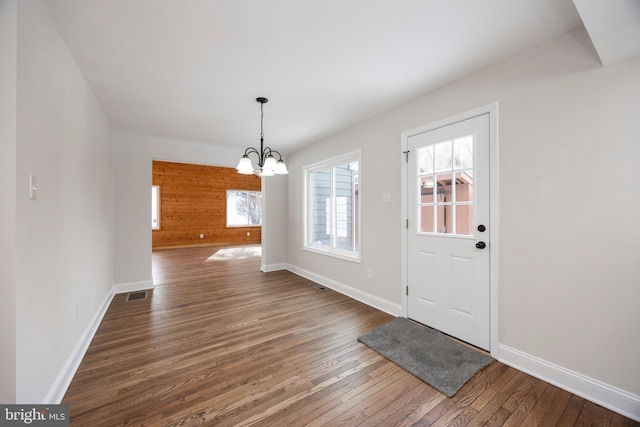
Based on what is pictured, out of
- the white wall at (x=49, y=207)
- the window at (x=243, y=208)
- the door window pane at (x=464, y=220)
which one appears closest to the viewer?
the white wall at (x=49, y=207)

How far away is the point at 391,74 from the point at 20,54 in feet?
7.96

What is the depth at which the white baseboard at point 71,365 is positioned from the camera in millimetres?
1624

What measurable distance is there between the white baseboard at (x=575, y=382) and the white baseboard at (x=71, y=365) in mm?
3193

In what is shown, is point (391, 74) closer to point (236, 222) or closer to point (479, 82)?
point (479, 82)

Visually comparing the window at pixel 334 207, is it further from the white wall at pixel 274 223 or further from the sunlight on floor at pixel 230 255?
the sunlight on floor at pixel 230 255

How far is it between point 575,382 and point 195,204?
31.1 ft

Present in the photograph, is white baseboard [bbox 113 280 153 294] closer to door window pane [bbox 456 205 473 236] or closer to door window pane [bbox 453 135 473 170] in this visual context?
door window pane [bbox 456 205 473 236]

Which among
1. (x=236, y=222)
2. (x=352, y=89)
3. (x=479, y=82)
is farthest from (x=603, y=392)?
(x=236, y=222)

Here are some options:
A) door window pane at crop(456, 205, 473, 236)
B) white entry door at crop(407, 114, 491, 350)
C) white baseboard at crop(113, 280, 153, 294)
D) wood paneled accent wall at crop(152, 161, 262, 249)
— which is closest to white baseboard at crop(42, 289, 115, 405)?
white baseboard at crop(113, 280, 153, 294)

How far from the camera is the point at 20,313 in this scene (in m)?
1.26

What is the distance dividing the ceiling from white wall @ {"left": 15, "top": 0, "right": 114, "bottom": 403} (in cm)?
32

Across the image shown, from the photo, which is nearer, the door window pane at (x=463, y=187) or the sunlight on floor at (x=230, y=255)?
the door window pane at (x=463, y=187)

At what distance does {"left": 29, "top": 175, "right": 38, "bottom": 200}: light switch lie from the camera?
134cm

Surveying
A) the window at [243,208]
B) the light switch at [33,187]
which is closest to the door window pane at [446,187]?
the light switch at [33,187]
